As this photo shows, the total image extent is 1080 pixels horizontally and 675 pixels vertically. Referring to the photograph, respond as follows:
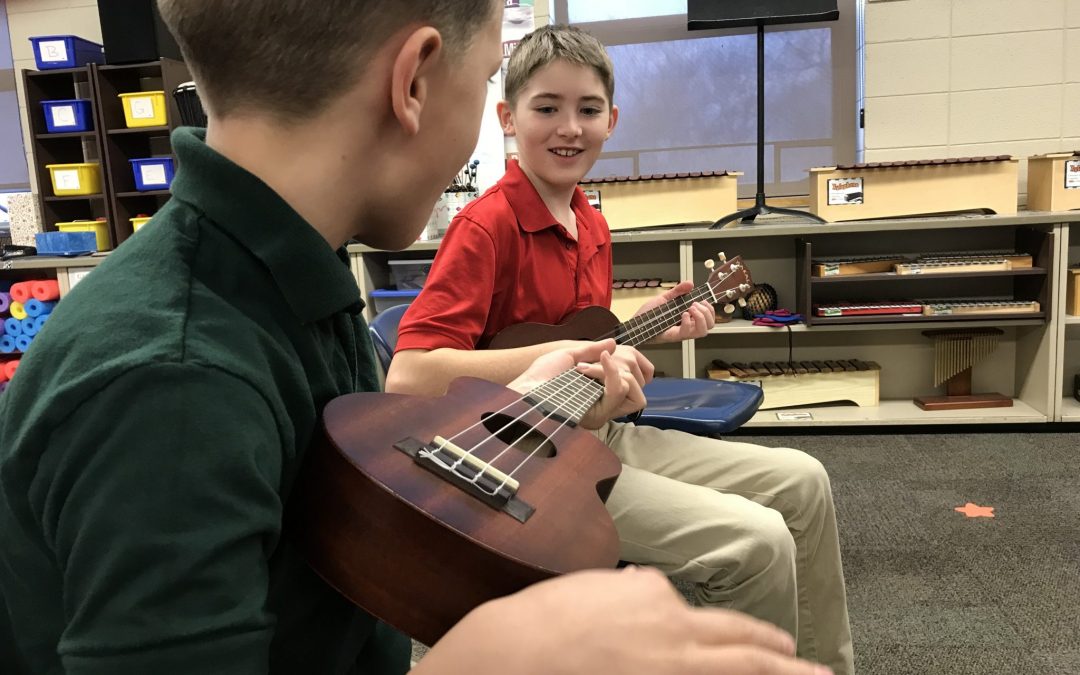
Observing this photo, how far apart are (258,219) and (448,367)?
2.44 ft

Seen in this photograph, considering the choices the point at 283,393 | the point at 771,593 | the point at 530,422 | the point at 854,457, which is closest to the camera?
the point at 283,393

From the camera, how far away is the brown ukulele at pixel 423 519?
1.70 feet

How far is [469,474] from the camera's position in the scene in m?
0.60

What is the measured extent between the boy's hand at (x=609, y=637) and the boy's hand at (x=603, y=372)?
631 millimetres

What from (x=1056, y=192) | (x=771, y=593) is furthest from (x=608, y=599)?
(x=1056, y=192)

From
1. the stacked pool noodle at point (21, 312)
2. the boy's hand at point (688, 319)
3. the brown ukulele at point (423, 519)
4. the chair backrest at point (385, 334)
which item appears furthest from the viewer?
the stacked pool noodle at point (21, 312)

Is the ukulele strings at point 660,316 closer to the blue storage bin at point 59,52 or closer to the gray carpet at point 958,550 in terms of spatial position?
the gray carpet at point 958,550

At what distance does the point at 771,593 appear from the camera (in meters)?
1.19

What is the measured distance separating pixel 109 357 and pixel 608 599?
32 cm

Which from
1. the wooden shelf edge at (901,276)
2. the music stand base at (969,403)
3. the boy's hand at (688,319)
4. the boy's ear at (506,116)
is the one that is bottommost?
the music stand base at (969,403)

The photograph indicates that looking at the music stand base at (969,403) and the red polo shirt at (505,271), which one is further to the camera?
the music stand base at (969,403)

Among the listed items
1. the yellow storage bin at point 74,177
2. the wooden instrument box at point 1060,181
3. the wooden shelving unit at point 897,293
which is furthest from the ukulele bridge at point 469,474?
the yellow storage bin at point 74,177

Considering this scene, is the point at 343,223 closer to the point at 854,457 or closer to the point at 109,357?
the point at 109,357

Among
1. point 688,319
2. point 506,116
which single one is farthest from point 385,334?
point 688,319
